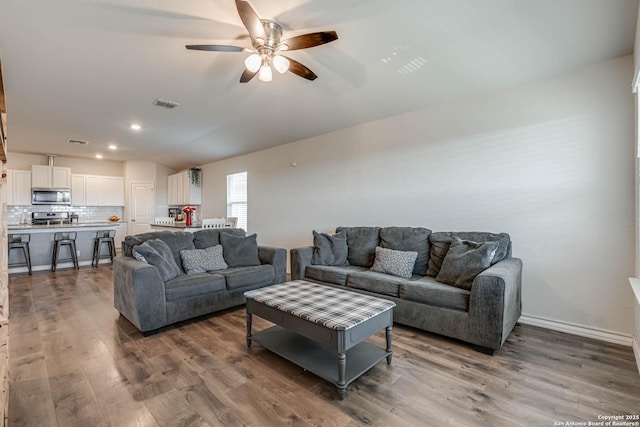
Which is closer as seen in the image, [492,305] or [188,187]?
[492,305]

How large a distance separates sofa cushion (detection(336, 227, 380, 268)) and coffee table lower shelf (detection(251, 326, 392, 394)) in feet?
4.83

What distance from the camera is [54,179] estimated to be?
6.94 m

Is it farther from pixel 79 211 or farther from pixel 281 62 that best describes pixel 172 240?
pixel 79 211

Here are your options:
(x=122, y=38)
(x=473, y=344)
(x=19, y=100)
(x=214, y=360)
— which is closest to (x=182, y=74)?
(x=122, y=38)

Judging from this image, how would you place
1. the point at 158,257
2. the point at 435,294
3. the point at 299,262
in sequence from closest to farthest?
the point at 435,294
the point at 158,257
the point at 299,262

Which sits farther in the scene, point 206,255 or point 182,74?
point 206,255

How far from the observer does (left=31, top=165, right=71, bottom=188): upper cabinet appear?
22.0 feet

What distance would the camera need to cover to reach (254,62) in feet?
7.51

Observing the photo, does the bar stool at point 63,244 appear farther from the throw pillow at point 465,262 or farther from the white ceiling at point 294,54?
the throw pillow at point 465,262

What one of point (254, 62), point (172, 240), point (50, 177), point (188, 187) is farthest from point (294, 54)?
point (50, 177)

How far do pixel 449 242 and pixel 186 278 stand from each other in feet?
9.66

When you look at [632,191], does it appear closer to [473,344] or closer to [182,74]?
[473,344]

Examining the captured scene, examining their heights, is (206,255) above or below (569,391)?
above

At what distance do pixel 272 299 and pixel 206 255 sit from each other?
5.67ft
